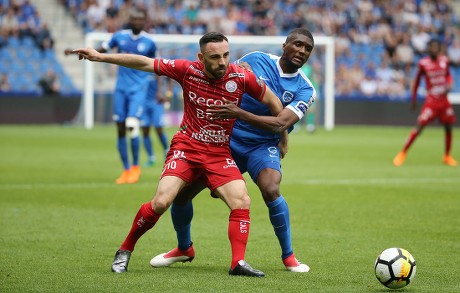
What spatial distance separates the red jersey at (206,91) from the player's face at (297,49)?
51 cm

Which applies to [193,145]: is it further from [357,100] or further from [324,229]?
[357,100]

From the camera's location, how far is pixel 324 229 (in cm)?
998

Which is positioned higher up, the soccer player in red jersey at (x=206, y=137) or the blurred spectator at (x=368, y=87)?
the soccer player in red jersey at (x=206, y=137)

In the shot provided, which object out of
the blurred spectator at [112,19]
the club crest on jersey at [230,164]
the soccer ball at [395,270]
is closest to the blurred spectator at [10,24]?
the blurred spectator at [112,19]

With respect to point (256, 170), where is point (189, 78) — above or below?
above

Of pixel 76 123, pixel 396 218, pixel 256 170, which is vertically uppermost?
pixel 256 170

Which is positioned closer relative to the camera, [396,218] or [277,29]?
[396,218]

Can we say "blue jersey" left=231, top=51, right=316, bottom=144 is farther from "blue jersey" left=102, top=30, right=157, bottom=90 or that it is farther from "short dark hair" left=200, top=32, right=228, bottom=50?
"blue jersey" left=102, top=30, right=157, bottom=90

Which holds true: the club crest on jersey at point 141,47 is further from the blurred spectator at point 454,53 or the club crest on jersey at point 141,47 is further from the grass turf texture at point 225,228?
the blurred spectator at point 454,53

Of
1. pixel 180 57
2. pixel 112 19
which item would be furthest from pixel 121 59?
pixel 112 19

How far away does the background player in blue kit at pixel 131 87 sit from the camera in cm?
1440

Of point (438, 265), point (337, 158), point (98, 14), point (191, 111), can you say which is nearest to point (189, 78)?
point (191, 111)

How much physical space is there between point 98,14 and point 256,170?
92.8 feet

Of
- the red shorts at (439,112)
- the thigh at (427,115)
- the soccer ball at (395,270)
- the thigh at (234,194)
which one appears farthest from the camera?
the red shorts at (439,112)
